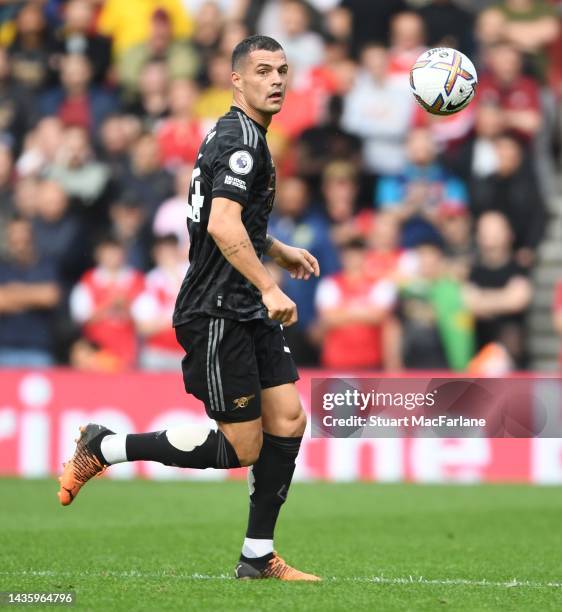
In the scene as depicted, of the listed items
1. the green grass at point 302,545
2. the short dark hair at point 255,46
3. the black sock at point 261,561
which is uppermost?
the short dark hair at point 255,46

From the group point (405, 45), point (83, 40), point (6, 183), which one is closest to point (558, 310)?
point (405, 45)

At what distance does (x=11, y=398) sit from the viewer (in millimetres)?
12648

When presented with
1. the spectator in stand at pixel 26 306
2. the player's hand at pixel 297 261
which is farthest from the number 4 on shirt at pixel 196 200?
the spectator in stand at pixel 26 306

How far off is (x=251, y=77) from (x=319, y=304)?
704 centimetres

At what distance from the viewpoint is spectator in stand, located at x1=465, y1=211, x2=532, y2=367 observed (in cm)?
1277

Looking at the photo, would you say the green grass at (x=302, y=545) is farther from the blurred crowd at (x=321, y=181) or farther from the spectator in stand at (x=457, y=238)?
the spectator in stand at (x=457, y=238)

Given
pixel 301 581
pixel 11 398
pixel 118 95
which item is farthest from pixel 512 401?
pixel 118 95

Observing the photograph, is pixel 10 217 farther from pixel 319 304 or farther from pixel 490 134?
pixel 490 134

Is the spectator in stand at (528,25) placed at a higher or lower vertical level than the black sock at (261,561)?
higher

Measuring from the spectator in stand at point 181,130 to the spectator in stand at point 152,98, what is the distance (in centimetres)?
15

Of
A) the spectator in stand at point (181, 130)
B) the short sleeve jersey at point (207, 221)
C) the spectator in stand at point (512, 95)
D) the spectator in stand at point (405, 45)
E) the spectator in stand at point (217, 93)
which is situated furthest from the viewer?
the spectator in stand at point (217, 93)

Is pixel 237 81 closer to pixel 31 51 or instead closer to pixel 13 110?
pixel 13 110

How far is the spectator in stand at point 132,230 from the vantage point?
45.6 feet

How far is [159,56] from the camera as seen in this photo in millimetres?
15484
